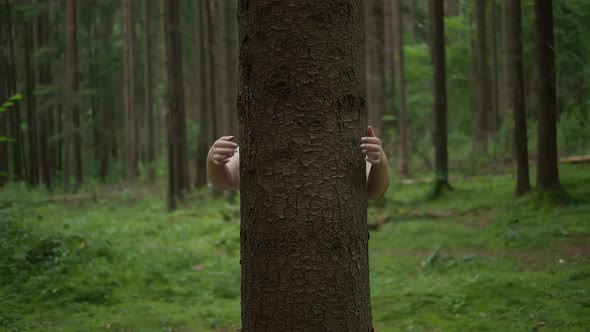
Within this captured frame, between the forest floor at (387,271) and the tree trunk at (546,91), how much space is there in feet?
2.14

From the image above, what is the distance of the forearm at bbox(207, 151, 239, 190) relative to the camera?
299cm

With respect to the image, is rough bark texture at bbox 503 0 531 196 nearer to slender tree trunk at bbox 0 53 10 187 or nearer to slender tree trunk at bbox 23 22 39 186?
slender tree trunk at bbox 0 53 10 187

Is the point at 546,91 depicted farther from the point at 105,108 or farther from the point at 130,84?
the point at 105,108

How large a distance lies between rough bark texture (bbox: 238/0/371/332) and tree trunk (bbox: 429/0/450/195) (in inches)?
548

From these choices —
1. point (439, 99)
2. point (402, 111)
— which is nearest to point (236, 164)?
point (439, 99)

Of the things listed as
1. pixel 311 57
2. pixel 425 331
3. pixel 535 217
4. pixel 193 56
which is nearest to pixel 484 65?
pixel 535 217

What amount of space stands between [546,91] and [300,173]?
1022 centimetres

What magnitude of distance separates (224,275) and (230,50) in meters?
10.6

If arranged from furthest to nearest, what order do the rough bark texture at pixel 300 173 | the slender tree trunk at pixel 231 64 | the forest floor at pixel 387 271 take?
the slender tree trunk at pixel 231 64 → the forest floor at pixel 387 271 → the rough bark texture at pixel 300 173

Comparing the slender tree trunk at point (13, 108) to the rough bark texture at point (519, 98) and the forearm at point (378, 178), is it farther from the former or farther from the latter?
the forearm at point (378, 178)

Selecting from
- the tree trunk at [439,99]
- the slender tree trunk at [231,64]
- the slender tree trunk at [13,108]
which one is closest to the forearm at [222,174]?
the tree trunk at [439,99]

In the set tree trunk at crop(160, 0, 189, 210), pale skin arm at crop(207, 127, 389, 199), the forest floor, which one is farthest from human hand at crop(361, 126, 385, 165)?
tree trunk at crop(160, 0, 189, 210)

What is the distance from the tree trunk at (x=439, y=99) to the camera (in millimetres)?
15477

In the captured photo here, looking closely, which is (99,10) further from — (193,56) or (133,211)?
(133,211)
